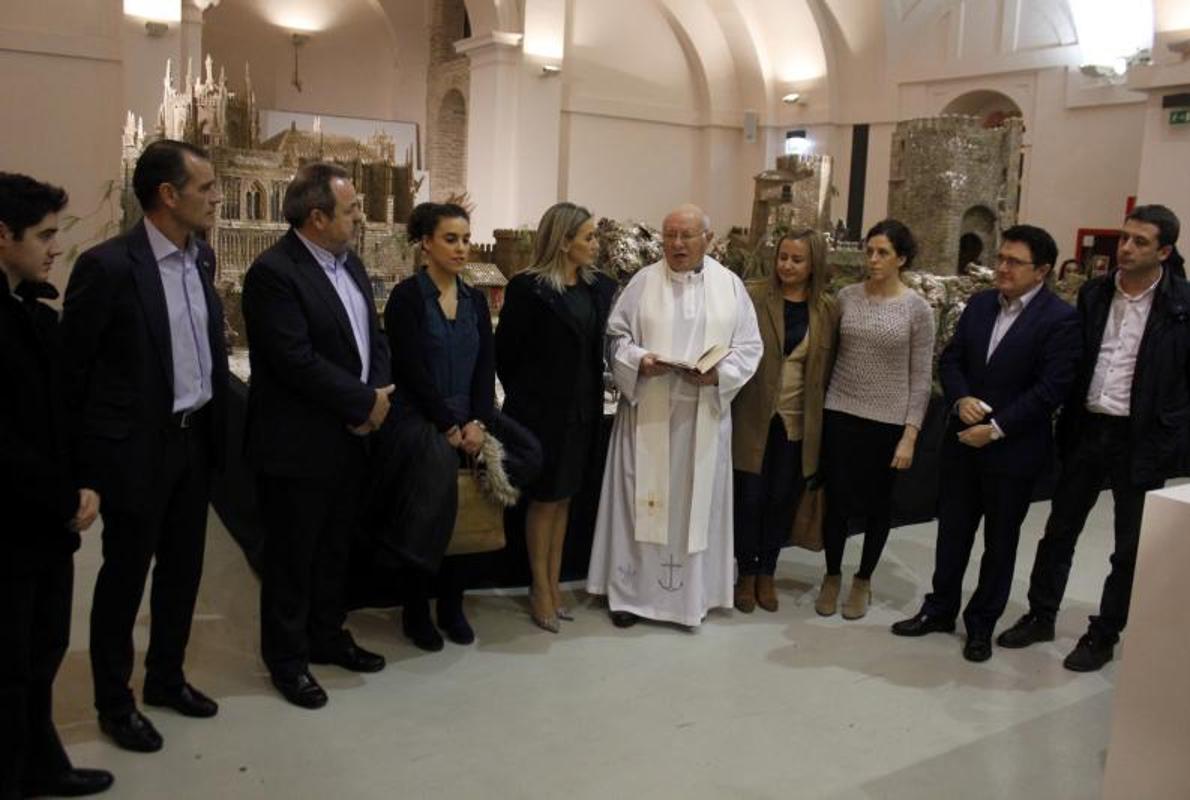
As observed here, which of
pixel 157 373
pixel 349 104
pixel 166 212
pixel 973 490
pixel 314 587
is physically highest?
pixel 349 104

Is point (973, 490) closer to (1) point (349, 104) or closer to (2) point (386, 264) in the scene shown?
(2) point (386, 264)

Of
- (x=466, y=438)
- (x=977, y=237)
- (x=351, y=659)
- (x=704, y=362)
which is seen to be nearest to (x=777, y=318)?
(x=704, y=362)

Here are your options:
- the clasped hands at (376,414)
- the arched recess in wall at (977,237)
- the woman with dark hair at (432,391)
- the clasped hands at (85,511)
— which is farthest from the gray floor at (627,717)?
the arched recess in wall at (977,237)

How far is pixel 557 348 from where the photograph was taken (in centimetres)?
445

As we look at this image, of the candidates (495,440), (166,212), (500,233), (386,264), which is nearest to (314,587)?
(495,440)

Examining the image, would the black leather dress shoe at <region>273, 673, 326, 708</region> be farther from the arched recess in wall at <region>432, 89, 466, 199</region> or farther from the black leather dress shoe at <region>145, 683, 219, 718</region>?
the arched recess in wall at <region>432, 89, 466, 199</region>

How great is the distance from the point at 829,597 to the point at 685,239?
194 cm

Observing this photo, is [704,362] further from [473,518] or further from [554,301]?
[473,518]

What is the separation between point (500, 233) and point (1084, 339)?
8478 millimetres

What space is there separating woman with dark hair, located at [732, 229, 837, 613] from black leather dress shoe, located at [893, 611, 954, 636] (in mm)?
762

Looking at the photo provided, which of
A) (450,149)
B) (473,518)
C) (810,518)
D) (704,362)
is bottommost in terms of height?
(810,518)

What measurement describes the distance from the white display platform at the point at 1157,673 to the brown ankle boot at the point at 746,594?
2.09 m

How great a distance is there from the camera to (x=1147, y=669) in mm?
3102

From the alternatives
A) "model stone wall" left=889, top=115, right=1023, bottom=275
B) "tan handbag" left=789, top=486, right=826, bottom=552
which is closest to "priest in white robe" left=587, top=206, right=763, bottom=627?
"tan handbag" left=789, top=486, right=826, bottom=552
